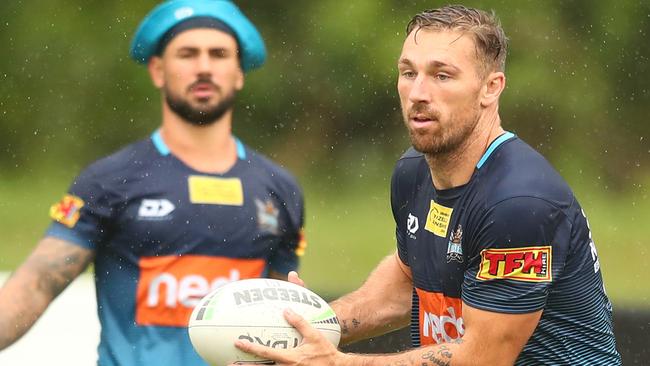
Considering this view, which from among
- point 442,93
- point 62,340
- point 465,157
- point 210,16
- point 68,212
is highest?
point 210,16

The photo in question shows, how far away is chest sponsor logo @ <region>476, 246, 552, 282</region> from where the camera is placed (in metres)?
3.93

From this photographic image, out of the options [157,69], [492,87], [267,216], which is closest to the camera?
[492,87]

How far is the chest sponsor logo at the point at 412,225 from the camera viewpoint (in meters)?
4.38

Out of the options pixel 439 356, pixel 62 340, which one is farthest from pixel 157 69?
pixel 439 356

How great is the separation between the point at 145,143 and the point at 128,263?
614 mm

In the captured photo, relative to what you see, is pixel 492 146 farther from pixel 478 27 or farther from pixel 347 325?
pixel 347 325

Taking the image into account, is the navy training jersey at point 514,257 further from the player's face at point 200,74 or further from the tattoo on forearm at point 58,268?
the player's face at point 200,74

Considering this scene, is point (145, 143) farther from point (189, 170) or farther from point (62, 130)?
point (62, 130)

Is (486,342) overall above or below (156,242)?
above

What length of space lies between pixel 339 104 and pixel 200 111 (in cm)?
952

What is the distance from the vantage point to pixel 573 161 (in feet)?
50.9

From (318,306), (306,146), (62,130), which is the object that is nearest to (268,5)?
(306,146)

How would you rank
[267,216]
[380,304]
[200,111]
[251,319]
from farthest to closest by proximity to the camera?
[200,111]
[267,216]
[380,304]
[251,319]

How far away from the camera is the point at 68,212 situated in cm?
539
